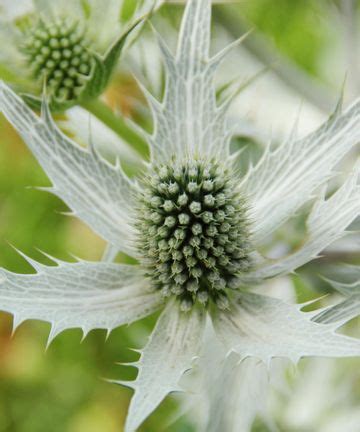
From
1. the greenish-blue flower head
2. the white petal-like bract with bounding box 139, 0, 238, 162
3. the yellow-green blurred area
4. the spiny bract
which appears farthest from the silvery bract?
the yellow-green blurred area

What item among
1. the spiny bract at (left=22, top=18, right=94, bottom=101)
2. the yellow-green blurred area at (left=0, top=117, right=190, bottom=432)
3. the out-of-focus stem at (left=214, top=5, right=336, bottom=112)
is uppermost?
the out-of-focus stem at (left=214, top=5, right=336, bottom=112)

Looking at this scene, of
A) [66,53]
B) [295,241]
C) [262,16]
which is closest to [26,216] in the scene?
[262,16]

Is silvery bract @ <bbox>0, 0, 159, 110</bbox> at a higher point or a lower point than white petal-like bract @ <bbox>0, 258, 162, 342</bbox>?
higher

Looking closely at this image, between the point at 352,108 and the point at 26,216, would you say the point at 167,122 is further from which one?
the point at 26,216

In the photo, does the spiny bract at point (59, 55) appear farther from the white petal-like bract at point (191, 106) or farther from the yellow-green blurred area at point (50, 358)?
the yellow-green blurred area at point (50, 358)

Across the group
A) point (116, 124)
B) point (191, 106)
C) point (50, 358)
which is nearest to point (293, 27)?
point (116, 124)

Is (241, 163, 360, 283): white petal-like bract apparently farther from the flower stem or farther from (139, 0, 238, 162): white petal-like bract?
the flower stem

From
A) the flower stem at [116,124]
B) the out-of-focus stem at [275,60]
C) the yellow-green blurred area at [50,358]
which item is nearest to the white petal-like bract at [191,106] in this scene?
the flower stem at [116,124]
